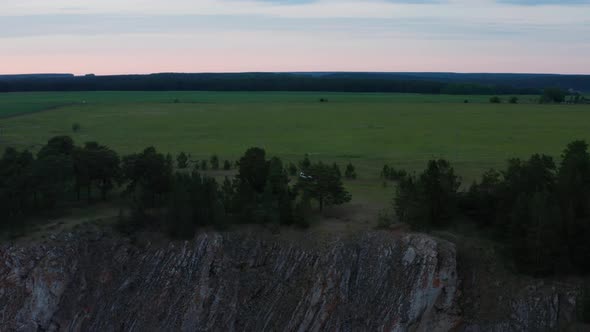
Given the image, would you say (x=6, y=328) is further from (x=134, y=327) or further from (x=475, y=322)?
(x=475, y=322)

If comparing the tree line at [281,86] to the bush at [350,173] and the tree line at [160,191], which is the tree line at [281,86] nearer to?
the bush at [350,173]

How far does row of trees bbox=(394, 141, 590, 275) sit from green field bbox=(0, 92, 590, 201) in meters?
7.05

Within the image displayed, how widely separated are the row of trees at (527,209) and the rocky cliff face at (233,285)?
146 centimetres

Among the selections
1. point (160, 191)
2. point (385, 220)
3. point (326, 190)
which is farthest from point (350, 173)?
point (160, 191)

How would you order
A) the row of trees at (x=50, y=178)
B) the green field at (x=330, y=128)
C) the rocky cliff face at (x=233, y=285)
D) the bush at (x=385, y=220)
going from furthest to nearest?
the green field at (x=330, y=128)
the row of trees at (x=50, y=178)
the bush at (x=385, y=220)
the rocky cliff face at (x=233, y=285)

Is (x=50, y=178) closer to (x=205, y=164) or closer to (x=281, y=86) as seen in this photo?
(x=205, y=164)

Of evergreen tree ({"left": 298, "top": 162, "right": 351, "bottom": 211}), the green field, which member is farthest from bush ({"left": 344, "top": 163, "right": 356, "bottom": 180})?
evergreen tree ({"left": 298, "top": 162, "right": 351, "bottom": 211})

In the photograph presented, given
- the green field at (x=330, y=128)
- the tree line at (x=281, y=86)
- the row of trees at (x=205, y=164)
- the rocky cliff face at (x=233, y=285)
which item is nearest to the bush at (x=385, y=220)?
the rocky cliff face at (x=233, y=285)

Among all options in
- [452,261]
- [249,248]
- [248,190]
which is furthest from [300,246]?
[452,261]

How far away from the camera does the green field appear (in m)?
46.8

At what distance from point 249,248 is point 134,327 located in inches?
198

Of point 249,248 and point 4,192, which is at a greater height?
point 4,192

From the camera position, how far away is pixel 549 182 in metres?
27.3

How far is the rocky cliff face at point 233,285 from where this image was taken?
80.4 ft
